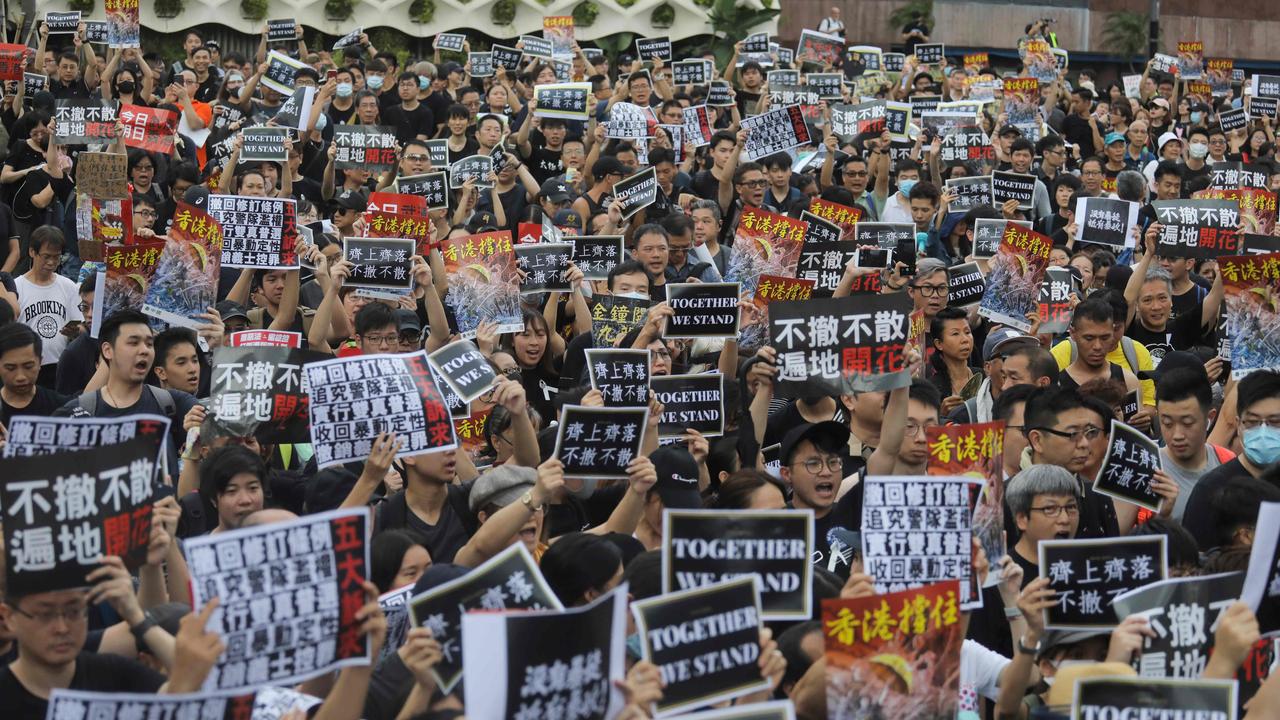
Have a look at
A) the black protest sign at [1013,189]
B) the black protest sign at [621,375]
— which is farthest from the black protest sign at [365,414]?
the black protest sign at [1013,189]

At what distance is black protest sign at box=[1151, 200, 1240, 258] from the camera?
441 inches

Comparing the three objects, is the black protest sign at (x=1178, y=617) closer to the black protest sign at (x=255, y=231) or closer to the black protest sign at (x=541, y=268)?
the black protest sign at (x=541, y=268)

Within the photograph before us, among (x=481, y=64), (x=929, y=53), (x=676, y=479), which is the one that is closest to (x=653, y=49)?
(x=481, y=64)

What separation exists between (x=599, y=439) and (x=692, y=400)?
3.93ft

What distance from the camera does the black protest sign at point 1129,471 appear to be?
699cm

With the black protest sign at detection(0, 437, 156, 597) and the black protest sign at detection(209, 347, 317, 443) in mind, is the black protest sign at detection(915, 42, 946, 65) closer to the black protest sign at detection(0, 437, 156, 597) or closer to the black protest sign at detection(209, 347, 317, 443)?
the black protest sign at detection(209, 347, 317, 443)

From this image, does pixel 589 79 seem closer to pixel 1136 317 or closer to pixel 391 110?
pixel 391 110

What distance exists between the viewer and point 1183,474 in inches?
299

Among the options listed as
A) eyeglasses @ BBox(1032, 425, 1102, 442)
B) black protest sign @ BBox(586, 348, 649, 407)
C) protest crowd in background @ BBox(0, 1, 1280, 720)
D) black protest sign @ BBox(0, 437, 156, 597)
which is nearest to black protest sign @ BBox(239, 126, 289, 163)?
protest crowd in background @ BBox(0, 1, 1280, 720)

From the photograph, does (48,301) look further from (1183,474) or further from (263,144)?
(1183,474)

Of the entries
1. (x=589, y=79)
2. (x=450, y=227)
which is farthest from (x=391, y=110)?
(x=450, y=227)

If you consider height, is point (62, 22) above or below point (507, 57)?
above

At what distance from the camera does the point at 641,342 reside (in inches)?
350

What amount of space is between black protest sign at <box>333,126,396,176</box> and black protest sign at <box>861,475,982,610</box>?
30.1ft
